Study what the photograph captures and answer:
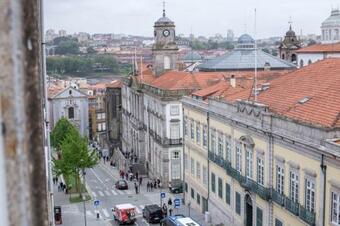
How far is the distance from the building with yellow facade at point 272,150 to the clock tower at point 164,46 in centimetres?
2452

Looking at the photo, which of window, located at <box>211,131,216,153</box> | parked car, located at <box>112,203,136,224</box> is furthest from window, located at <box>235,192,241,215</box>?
parked car, located at <box>112,203,136,224</box>

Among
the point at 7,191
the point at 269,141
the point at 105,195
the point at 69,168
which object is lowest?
the point at 105,195

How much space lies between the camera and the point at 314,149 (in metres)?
24.4

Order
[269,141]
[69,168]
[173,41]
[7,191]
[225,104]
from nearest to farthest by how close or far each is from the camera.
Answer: [7,191]
[269,141]
[225,104]
[69,168]
[173,41]

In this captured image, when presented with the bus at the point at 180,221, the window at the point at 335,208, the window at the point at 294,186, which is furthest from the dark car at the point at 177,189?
the window at the point at 335,208

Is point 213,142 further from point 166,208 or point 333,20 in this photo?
point 333,20

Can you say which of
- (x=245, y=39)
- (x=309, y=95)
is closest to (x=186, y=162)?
(x=309, y=95)

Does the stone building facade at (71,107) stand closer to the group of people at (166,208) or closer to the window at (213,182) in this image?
the group of people at (166,208)

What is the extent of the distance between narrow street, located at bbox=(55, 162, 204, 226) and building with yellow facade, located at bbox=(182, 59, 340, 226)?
20.5 ft

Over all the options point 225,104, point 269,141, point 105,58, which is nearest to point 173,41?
point 225,104

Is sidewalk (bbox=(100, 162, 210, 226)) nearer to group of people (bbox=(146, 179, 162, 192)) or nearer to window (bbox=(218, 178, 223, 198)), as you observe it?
group of people (bbox=(146, 179, 162, 192))

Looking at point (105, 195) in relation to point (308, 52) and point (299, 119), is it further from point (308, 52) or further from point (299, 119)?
point (308, 52)

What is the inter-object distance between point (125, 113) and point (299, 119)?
184 ft

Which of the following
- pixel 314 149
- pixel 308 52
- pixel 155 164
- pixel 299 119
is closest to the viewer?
pixel 314 149
